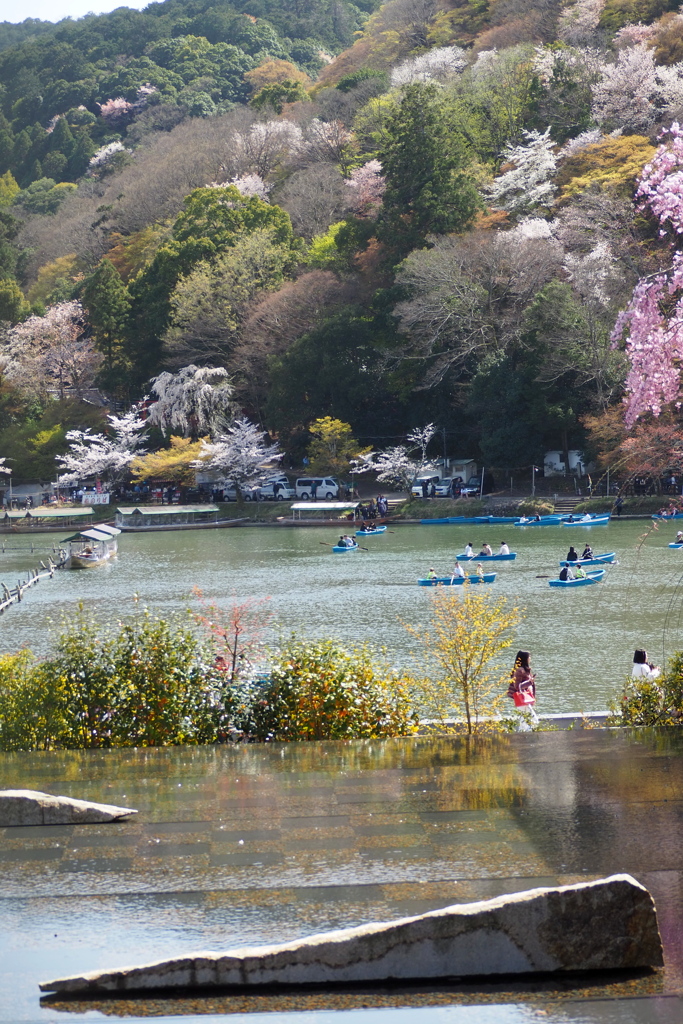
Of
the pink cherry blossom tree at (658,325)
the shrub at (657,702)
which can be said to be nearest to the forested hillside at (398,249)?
the pink cherry blossom tree at (658,325)

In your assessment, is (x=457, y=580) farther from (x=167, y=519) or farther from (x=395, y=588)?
(x=167, y=519)

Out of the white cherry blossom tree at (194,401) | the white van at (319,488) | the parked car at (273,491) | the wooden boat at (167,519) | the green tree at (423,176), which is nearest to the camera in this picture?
the wooden boat at (167,519)

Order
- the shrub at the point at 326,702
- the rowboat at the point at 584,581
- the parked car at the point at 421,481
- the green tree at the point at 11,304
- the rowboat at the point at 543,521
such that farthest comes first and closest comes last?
1. the green tree at the point at 11,304
2. the parked car at the point at 421,481
3. the rowboat at the point at 543,521
4. the rowboat at the point at 584,581
5. the shrub at the point at 326,702

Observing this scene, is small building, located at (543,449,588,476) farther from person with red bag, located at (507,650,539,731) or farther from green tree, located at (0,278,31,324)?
person with red bag, located at (507,650,539,731)

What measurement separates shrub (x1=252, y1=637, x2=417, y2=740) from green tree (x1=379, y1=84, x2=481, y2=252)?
5036cm

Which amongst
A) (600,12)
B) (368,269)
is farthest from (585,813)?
(600,12)

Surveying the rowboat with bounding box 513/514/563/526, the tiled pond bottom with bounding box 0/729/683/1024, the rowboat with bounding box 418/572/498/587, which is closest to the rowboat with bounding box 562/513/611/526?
the rowboat with bounding box 513/514/563/526

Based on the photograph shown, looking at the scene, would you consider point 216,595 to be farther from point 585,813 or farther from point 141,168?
point 141,168

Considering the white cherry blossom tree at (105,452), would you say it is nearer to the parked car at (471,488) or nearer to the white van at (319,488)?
the white van at (319,488)

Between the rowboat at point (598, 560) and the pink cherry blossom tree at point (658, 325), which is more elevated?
Result: the pink cherry blossom tree at point (658, 325)

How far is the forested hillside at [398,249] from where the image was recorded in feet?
170

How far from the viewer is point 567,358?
49469 millimetres

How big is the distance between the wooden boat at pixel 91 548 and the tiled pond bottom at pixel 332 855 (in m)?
33.8

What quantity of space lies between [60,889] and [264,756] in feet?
9.45
